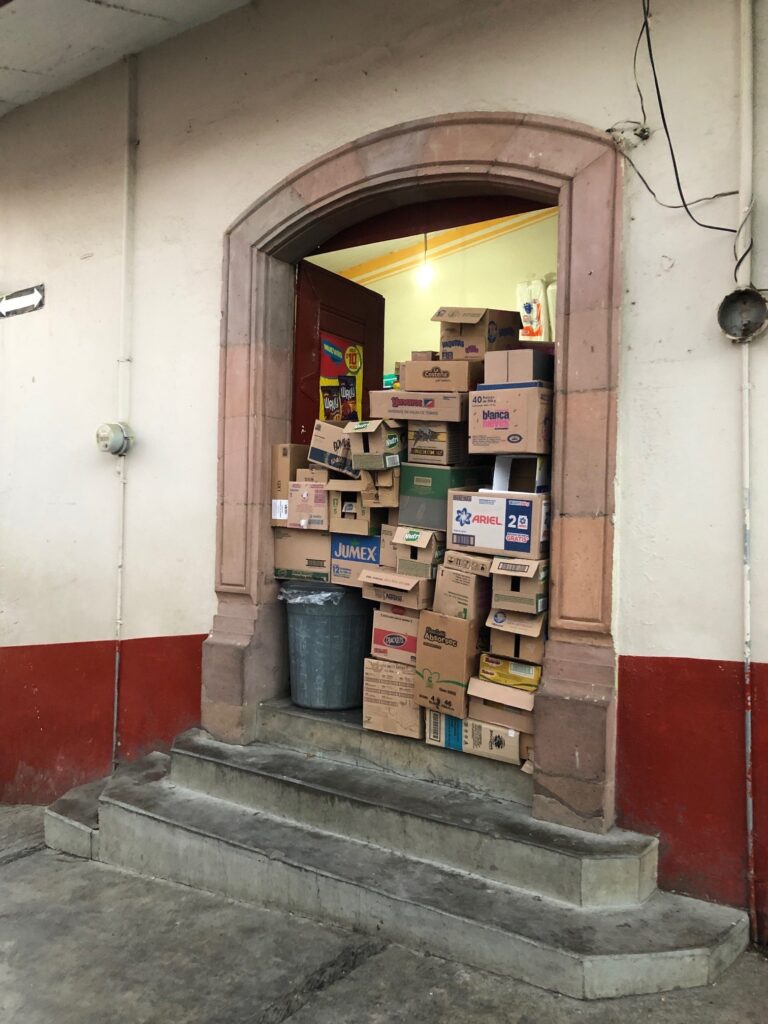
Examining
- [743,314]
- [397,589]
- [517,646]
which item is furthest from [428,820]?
[743,314]

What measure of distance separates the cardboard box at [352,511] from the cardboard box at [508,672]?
3.22 feet

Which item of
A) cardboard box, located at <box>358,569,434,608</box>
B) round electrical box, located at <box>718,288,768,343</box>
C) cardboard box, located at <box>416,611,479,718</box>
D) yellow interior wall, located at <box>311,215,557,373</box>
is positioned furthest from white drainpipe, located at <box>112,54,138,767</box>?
round electrical box, located at <box>718,288,768,343</box>

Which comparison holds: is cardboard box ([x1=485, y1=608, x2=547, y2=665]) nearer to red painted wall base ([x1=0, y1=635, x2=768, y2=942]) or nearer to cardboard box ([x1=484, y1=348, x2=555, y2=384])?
red painted wall base ([x1=0, y1=635, x2=768, y2=942])

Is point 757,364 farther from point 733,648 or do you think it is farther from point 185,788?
point 185,788

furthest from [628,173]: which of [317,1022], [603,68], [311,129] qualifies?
[317,1022]

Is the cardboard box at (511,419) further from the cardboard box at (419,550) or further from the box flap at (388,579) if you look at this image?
the box flap at (388,579)

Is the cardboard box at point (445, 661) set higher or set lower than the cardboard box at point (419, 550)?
lower

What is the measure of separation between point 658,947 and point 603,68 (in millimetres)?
3629

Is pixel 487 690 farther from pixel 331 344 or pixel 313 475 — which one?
pixel 331 344

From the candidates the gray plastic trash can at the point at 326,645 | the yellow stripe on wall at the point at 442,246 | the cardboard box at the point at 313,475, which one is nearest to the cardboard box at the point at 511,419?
the cardboard box at the point at 313,475

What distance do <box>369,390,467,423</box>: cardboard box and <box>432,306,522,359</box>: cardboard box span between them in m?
0.25

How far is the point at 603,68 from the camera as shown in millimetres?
3467

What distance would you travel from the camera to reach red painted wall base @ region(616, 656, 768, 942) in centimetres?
313

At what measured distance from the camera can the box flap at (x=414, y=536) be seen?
3.92 m
